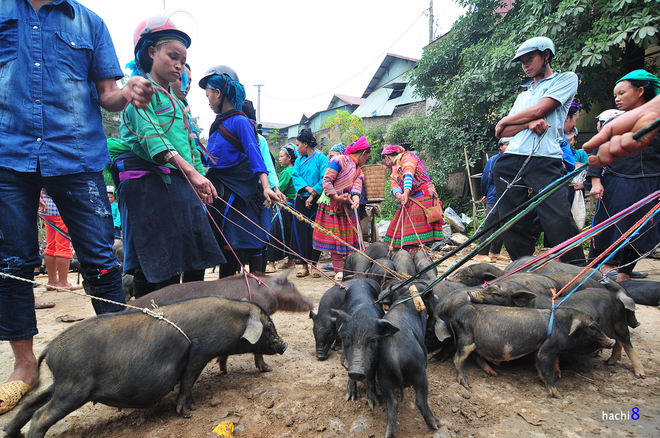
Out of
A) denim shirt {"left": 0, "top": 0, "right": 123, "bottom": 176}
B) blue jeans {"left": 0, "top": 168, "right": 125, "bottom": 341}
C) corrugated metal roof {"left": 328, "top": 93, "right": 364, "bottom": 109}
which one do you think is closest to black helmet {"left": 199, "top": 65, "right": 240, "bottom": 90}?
denim shirt {"left": 0, "top": 0, "right": 123, "bottom": 176}

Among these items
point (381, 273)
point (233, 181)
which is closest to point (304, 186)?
point (381, 273)

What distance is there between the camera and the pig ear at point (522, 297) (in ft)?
8.60

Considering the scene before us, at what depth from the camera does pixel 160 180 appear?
2.85 metres

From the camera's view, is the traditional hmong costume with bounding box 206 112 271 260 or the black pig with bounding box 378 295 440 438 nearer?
the black pig with bounding box 378 295 440 438

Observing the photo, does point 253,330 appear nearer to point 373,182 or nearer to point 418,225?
point 418,225

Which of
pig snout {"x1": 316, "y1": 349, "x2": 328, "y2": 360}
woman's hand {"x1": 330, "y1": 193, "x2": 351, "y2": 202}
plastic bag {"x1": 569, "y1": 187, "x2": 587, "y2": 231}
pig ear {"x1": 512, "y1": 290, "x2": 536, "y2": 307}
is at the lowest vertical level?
pig snout {"x1": 316, "y1": 349, "x2": 328, "y2": 360}

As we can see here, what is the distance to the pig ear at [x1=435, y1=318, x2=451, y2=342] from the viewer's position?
8.28 ft

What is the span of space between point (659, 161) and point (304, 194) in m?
5.10

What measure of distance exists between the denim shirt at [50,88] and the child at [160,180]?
1.13 feet

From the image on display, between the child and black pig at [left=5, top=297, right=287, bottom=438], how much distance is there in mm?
740

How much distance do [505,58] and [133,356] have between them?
11.0m

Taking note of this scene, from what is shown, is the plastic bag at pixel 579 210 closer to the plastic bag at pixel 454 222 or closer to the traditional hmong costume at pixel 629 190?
the traditional hmong costume at pixel 629 190

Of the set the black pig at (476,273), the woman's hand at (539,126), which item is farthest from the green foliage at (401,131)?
the black pig at (476,273)

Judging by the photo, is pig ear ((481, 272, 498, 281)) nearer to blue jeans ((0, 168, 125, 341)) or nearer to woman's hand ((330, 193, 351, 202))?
woman's hand ((330, 193, 351, 202))
